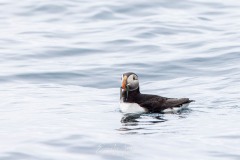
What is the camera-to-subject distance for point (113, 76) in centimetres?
2094

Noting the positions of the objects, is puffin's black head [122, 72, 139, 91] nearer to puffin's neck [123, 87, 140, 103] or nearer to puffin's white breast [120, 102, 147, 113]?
puffin's neck [123, 87, 140, 103]

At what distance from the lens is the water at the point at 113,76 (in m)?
12.8

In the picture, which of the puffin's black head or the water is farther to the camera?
the puffin's black head

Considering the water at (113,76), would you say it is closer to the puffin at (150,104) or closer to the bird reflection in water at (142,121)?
the bird reflection in water at (142,121)

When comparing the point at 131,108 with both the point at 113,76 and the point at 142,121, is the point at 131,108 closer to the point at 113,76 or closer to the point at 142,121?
the point at 142,121

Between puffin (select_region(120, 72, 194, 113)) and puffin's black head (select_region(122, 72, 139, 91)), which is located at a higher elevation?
puffin's black head (select_region(122, 72, 139, 91))

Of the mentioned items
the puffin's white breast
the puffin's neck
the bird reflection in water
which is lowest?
the bird reflection in water

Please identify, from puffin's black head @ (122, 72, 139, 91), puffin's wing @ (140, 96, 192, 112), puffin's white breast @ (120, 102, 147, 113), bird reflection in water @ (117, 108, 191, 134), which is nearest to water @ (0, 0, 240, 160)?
bird reflection in water @ (117, 108, 191, 134)

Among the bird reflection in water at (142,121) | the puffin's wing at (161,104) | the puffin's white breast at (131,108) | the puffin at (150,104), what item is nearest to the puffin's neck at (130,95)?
the puffin at (150,104)

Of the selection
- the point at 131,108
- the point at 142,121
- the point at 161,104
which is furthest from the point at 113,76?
the point at 142,121

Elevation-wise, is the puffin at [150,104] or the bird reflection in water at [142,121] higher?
the puffin at [150,104]

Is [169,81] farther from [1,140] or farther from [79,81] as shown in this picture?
[1,140]

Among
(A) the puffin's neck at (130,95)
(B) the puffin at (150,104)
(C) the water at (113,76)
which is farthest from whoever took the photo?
(A) the puffin's neck at (130,95)

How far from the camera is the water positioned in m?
12.8
